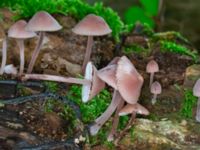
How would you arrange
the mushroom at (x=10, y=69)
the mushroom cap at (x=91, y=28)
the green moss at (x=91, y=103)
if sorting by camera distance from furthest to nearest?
1. the mushroom at (x=10, y=69)
2. the mushroom cap at (x=91, y=28)
3. the green moss at (x=91, y=103)

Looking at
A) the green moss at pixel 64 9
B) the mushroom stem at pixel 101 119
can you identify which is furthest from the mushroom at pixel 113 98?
the green moss at pixel 64 9

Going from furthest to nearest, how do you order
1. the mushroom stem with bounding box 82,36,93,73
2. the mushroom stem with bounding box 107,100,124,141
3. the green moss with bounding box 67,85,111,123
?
the mushroom stem with bounding box 82,36,93,73, the green moss with bounding box 67,85,111,123, the mushroom stem with bounding box 107,100,124,141

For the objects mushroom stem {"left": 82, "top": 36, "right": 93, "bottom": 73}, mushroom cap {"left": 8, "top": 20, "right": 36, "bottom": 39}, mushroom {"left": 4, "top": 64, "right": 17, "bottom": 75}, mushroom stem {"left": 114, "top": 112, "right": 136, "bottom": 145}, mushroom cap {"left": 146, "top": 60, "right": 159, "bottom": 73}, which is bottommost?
mushroom stem {"left": 114, "top": 112, "right": 136, "bottom": 145}

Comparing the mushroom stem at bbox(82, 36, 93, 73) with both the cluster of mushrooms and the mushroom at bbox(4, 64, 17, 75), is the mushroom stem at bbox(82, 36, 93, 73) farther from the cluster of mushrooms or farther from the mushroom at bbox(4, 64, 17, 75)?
the mushroom at bbox(4, 64, 17, 75)

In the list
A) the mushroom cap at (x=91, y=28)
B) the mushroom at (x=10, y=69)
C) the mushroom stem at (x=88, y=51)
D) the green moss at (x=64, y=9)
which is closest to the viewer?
the mushroom cap at (x=91, y=28)

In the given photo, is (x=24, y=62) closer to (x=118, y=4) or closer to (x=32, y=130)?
(x=32, y=130)

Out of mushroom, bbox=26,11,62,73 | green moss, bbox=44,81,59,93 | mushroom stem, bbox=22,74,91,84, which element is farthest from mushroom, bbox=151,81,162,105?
mushroom, bbox=26,11,62,73

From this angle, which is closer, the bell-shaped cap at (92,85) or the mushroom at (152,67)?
the bell-shaped cap at (92,85)

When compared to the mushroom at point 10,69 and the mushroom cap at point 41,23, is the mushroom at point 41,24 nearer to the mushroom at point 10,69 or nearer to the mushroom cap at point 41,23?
the mushroom cap at point 41,23

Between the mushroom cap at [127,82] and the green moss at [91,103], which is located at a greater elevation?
the mushroom cap at [127,82]

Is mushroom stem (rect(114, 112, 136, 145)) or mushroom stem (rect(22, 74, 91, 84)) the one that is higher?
mushroom stem (rect(22, 74, 91, 84))
